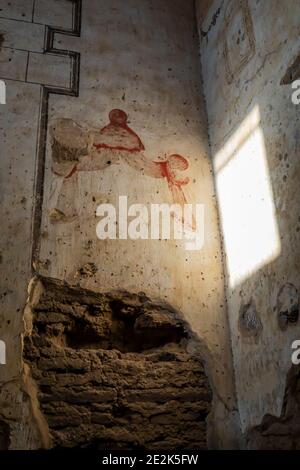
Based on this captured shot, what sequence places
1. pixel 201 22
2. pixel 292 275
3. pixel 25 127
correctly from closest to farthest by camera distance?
pixel 292 275 → pixel 25 127 → pixel 201 22

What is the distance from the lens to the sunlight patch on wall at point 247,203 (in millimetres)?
2711

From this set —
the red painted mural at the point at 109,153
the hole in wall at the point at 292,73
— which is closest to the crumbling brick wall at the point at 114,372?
the red painted mural at the point at 109,153

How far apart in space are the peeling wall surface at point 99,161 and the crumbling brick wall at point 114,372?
2.9 inches

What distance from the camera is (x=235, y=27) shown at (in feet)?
10.9

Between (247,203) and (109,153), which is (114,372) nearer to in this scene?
(247,203)

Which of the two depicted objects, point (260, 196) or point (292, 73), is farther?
point (260, 196)

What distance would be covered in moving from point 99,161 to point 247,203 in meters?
1.00

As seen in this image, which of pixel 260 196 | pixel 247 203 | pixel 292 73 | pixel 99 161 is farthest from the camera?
pixel 99 161

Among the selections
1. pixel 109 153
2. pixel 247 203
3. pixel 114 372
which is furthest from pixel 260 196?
pixel 114 372

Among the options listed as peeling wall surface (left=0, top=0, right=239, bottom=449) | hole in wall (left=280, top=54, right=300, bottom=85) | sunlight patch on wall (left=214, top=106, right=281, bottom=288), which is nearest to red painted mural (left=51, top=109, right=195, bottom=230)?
peeling wall surface (left=0, top=0, right=239, bottom=449)

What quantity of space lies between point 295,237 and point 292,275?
193mm

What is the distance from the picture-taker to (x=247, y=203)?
2934 millimetres

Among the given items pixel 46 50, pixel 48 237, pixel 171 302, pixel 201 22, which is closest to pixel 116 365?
pixel 171 302
